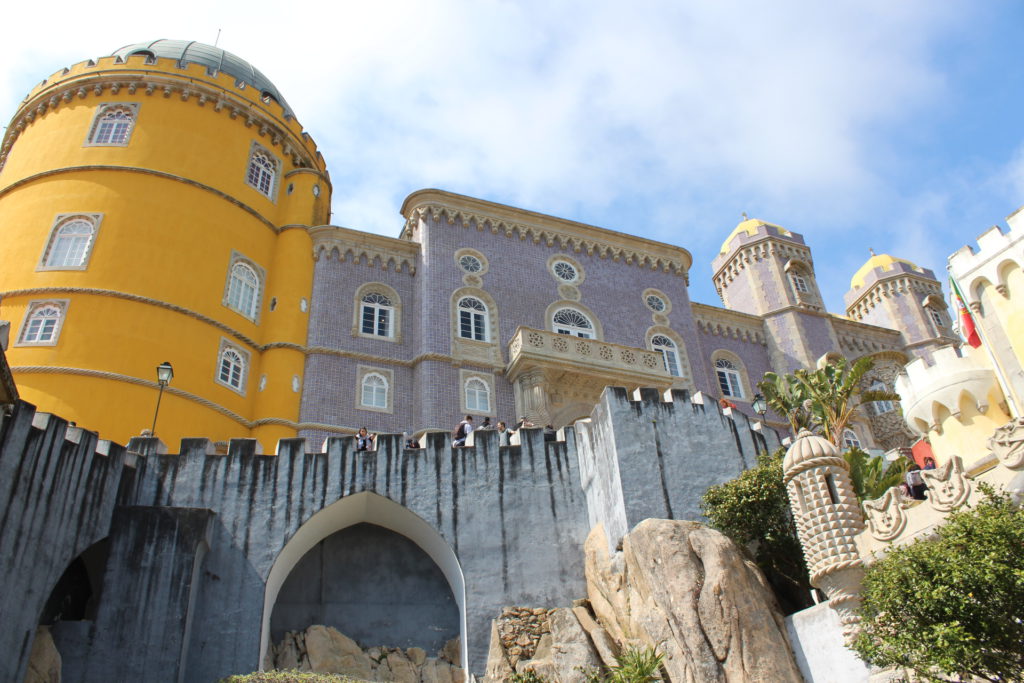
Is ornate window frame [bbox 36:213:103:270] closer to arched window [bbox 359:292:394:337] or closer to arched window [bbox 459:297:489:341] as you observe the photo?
arched window [bbox 359:292:394:337]

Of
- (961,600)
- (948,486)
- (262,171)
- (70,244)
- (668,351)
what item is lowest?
(961,600)

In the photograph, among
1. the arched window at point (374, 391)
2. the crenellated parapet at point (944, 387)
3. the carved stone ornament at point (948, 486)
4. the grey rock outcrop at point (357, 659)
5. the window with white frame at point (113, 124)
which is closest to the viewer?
the carved stone ornament at point (948, 486)

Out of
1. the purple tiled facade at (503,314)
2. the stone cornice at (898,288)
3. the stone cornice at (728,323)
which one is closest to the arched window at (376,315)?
the purple tiled facade at (503,314)

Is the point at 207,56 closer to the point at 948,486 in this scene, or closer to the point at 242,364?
the point at 242,364

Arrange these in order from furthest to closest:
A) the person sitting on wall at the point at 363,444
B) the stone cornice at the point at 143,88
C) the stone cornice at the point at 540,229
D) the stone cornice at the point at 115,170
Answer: the stone cornice at the point at 540,229 → the stone cornice at the point at 143,88 → the stone cornice at the point at 115,170 → the person sitting on wall at the point at 363,444

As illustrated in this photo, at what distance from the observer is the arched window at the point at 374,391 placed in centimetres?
2611

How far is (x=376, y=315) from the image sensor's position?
93.0 ft

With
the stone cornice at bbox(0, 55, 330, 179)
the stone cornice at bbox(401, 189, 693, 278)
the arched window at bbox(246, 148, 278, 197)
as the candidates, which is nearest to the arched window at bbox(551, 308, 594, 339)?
the stone cornice at bbox(401, 189, 693, 278)

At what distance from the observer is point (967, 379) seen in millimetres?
23344

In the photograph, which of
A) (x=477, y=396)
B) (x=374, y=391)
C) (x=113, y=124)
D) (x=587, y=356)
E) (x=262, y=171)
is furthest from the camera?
(x=262, y=171)

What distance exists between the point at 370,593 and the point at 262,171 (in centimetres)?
1766

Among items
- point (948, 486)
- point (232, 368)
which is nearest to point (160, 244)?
point (232, 368)

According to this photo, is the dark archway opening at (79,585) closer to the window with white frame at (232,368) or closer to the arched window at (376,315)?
the window with white frame at (232,368)

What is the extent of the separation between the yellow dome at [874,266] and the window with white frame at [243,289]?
96.4 ft
